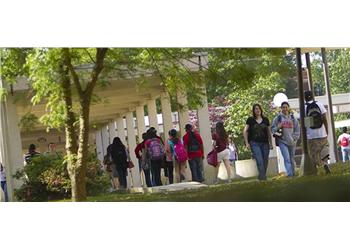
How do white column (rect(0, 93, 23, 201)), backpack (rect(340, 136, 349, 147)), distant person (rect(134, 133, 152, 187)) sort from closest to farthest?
1. white column (rect(0, 93, 23, 201))
2. distant person (rect(134, 133, 152, 187))
3. backpack (rect(340, 136, 349, 147))

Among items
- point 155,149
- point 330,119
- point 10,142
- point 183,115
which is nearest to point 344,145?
point 330,119

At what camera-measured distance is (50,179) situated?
10.5 meters

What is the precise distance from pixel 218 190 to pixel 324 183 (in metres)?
1.49

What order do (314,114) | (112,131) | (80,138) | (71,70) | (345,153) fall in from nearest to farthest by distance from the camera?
(71,70) < (80,138) < (112,131) < (314,114) < (345,153)

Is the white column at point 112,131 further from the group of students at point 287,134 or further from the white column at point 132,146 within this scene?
the group of students at point 287,134

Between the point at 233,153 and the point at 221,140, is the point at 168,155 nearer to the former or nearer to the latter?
the point at 221,140

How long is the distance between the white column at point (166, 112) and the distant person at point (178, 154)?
68 mm

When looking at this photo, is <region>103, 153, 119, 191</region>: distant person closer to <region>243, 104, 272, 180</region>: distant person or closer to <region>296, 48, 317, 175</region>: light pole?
<region>243, 104, 272, 180</region>: distant person

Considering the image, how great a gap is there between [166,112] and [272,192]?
1.78 meters

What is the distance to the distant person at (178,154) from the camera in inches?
423

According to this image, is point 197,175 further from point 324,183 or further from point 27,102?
point 27,102

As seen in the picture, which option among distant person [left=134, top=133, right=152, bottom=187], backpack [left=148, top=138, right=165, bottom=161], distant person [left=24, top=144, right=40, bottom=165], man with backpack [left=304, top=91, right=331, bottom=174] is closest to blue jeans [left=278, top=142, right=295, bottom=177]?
man with backpack [left=304, top=91, right=331, bottom=174]

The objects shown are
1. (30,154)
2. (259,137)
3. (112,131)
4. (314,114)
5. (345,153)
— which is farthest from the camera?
(345,153)

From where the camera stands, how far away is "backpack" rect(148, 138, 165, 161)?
1081 cm
